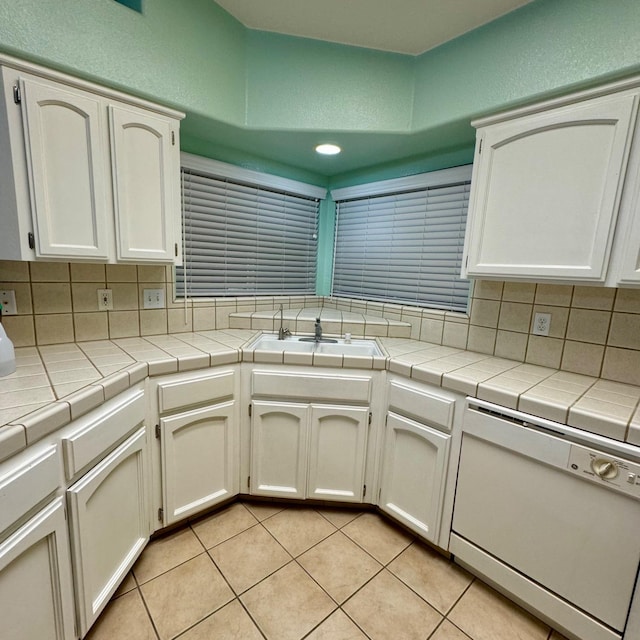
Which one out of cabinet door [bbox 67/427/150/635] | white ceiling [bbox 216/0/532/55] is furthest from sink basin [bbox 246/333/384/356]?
white ceiling [bbox 216/0/532/55]

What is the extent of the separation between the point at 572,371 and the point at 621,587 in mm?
824

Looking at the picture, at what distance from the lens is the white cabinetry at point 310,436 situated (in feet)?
5.40

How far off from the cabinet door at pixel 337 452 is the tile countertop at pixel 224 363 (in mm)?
274

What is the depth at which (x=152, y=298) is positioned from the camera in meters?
1.86

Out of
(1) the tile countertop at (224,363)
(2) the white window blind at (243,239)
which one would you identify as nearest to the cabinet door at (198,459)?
(1) the tile countertop at (224,363)

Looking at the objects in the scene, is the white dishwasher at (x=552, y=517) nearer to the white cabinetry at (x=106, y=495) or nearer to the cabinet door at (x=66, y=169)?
the white cabinetry at (x=106, y=495)

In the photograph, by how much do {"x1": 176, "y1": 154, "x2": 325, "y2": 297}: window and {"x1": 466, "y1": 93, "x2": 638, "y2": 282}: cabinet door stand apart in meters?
1.42

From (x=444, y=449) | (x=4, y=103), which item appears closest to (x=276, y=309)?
(x=444, y=449)

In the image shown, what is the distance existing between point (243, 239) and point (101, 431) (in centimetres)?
158

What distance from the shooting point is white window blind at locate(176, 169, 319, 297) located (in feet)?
6.81

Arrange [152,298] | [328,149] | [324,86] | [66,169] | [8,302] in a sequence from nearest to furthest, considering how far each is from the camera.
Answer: [66,169] → [8,302] → [324,86] → [152,298] → [328,149]

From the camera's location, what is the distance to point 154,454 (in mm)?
1438

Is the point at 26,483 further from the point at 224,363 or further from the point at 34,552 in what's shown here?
the point at 224,363

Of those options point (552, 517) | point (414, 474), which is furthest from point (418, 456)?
point (552, 517)
